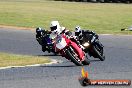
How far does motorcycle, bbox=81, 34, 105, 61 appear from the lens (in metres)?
17.6

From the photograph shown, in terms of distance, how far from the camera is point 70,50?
1625cm

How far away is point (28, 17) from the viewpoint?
39156 mm

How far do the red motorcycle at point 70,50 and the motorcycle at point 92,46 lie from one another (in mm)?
1273

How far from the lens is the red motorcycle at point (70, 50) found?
1614cm

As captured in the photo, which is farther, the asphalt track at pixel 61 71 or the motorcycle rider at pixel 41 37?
the motorcycle rider at pixel 41 37

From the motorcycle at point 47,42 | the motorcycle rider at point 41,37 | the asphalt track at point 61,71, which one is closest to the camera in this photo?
the asphalt track at point 61,71

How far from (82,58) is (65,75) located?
2.40 m

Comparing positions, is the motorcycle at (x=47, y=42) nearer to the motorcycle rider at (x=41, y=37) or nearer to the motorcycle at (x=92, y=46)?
the motorcycle rider at (x=41, y=37)

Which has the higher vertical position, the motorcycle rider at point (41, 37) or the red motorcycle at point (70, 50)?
the red motorcycle at point (70, 50)

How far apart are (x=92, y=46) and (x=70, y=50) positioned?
1.60 metres

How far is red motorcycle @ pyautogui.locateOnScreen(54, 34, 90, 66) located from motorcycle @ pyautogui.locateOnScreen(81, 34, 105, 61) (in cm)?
127

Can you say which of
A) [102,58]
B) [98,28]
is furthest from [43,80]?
[98,28]

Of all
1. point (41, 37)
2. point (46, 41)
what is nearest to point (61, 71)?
point (46, 41)

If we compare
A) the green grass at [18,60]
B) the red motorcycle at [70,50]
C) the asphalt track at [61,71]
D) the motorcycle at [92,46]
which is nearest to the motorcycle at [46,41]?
the asphalt track at [61,71]
